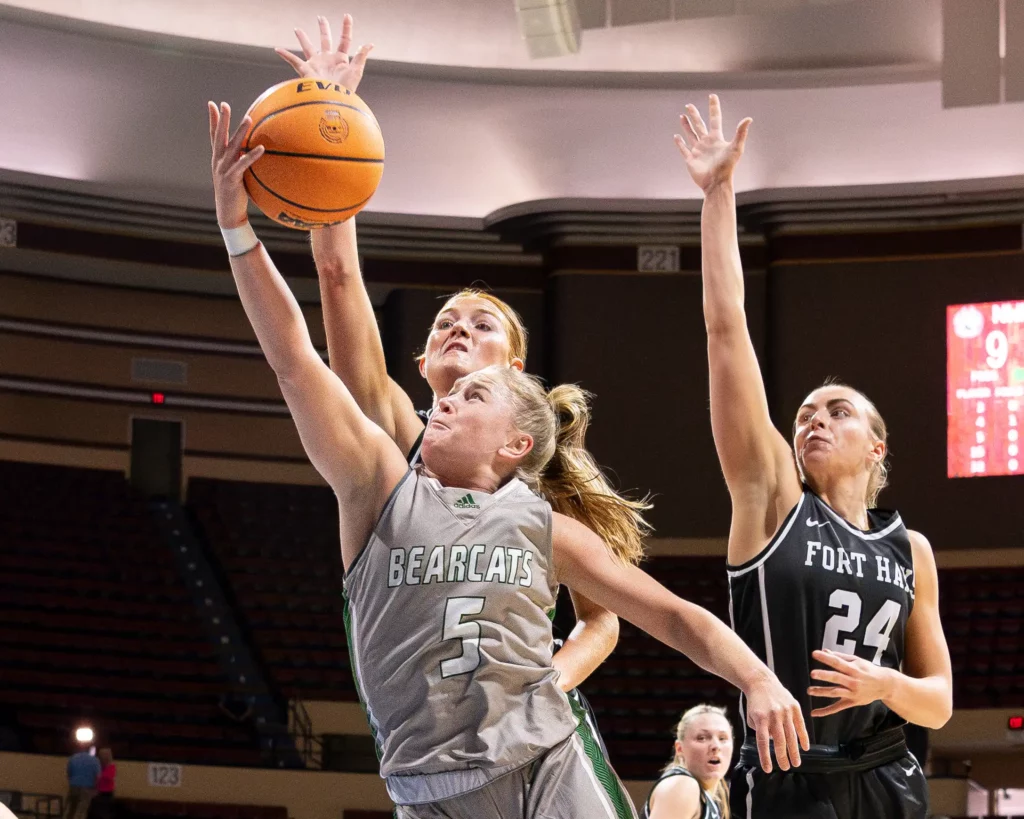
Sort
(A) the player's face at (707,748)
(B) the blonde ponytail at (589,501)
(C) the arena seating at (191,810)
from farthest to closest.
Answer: (C) the arena seating at (191,810)
(A) the player's face at (707,748)
(B) the blonde ponytail at (589,501)

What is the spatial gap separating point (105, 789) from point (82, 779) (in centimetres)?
25

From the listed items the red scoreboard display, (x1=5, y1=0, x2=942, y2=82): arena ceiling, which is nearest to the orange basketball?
(x1=5, y1=0, x2=942, y2=82): arena ceiling

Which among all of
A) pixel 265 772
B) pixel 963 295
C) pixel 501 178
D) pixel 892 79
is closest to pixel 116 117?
pixel 501 178

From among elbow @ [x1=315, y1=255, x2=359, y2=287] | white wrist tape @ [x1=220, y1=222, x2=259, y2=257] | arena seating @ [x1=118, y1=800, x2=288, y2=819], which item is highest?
elbow @ [x1=315, y1=255, x2=359, y2=287]

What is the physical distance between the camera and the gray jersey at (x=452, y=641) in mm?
2475

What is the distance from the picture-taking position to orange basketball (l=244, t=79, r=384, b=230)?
291 centimetres

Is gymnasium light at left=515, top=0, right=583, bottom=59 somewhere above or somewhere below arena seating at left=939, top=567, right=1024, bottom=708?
above

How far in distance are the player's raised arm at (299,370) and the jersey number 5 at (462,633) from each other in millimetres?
232

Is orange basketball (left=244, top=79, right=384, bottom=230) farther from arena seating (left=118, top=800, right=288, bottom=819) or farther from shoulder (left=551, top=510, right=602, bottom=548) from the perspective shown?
arena seating (left=118, top=800, right=288, bottom=819)

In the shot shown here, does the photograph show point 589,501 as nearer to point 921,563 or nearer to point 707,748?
point 921,563

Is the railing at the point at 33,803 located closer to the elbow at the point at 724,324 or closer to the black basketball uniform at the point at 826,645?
the black basketball uniform at the point at 826,645

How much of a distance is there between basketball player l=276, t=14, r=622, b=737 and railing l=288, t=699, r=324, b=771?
33.8 feet

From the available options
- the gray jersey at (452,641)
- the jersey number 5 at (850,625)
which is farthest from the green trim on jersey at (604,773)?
the jersey number 5 at (850,625)

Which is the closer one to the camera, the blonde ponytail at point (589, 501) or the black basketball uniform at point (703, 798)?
the blonde ponytail at point (589, 501)
